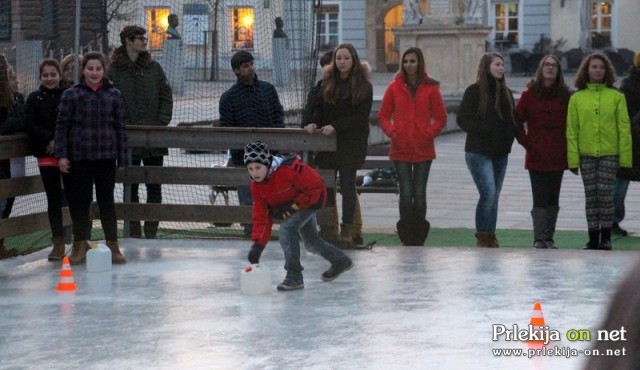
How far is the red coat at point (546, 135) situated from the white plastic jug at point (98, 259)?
12.2ft

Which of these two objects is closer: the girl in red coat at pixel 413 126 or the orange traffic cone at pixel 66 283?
the orange traffic cone at pixel 66 283

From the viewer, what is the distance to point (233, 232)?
40.8 ft

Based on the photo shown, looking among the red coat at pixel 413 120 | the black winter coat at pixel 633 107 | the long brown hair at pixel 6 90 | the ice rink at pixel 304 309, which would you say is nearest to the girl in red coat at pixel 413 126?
the red coat at pixel 413 120

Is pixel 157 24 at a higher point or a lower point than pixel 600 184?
higher

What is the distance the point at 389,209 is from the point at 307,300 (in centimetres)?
622

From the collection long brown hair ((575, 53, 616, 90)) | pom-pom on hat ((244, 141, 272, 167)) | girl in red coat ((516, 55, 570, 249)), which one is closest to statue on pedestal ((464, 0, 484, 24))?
girl in red coat ((516, 55, 570, 249))

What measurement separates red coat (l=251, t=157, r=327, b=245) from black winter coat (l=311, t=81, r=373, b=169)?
2362 millimetres

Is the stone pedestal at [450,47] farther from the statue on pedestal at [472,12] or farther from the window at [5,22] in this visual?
the window at [5,22]

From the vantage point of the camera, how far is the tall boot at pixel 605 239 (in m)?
10.7

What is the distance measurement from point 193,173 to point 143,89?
3.05 feet

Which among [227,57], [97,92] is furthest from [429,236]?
[97,92]

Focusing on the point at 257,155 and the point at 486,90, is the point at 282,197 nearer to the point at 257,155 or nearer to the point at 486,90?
the point at 257,155

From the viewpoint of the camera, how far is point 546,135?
1075 centimetres

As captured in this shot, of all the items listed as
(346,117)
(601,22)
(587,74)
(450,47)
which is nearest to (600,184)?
(587,74)
